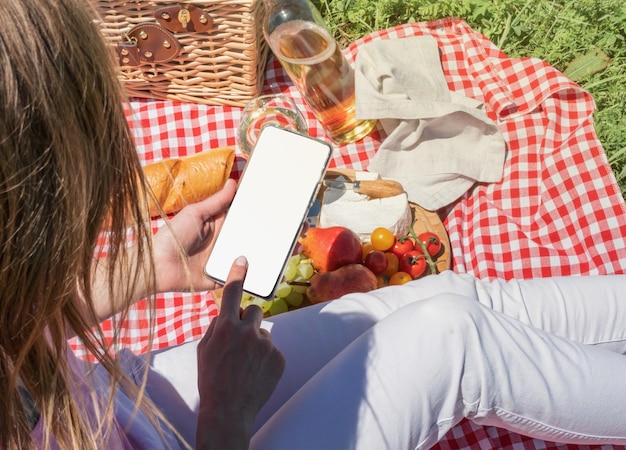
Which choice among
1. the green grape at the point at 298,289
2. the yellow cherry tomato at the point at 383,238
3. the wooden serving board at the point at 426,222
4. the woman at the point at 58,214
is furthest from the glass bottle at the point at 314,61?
the woman at the point at 58,214

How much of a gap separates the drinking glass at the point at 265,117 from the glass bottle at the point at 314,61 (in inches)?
2.7

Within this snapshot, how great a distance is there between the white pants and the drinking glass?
1.70 feet

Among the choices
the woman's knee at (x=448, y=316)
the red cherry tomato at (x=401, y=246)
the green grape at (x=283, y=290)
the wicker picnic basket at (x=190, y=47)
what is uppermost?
the wicker picnic basket at (x=190, y=47)

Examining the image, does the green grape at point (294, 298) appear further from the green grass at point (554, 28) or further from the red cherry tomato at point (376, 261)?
the green grass at point (554, 28)

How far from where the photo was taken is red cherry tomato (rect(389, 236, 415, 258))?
130 centimetres

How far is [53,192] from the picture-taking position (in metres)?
0.59

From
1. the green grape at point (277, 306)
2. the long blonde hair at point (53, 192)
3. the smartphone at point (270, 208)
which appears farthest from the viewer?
the green grape at point (277, 306)

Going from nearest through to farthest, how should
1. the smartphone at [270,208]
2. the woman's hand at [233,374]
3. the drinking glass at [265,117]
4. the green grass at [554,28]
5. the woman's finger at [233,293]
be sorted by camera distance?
the woman's hand at [233,374] < the woman's finger at [233,293] < the smartphone at [270,208] < the drinking glass at [265,117] < the green grass at [554,28]

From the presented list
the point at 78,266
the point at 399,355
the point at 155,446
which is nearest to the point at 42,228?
the point at 78,266

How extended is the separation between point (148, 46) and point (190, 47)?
3.5 inches

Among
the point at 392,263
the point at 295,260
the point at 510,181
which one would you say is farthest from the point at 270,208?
the point at 510,181

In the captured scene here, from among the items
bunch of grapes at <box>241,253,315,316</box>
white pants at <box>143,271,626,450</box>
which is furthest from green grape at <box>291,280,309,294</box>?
white pants at <box>143,271,626,450</box>

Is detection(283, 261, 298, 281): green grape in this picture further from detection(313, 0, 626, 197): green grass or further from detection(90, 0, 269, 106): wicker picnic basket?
detection(313, 0, 626, 197): green grass

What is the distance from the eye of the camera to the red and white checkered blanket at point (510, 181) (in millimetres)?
1345
